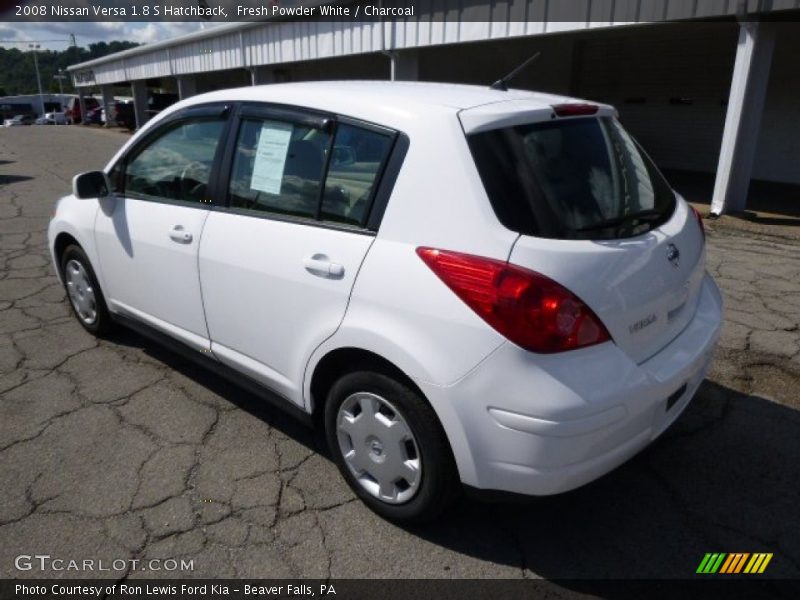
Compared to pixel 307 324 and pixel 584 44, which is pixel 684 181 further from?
pixel 307 324

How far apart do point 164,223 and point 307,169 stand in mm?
1016

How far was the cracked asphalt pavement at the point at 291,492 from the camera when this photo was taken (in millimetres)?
2277

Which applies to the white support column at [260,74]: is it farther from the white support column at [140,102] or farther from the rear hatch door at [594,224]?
the rear hatch door at [594,224]

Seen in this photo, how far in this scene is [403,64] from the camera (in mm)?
11648

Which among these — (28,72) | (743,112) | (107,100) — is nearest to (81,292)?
(743,112)

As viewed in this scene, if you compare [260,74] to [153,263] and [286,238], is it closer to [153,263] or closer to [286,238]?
[153,263]

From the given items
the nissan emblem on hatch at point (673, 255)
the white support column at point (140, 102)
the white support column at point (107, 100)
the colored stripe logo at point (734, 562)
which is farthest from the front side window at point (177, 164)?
the white support column at point (107, 100)

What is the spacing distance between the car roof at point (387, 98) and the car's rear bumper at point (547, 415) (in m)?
0.97

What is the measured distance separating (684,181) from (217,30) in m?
14.2

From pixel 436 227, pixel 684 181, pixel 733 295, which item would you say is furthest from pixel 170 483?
pixel 684 181

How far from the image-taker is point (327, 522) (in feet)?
8.03

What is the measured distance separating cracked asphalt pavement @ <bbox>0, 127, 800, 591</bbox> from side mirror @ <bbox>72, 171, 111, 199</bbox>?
3.49ft

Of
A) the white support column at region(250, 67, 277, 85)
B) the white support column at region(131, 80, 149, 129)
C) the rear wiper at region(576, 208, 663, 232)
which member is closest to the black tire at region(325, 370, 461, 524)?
the rear wiper at region(576, 208, 663, 232)

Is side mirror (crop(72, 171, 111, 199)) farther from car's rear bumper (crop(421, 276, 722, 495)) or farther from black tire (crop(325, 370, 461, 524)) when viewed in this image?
car's rear bumper (crop(421, 276, 722, 495))
